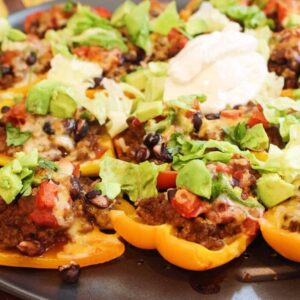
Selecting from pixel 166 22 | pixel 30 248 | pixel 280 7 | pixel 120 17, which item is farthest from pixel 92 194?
pixel 280 7

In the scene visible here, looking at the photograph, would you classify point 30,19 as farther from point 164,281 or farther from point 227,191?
point 164,281

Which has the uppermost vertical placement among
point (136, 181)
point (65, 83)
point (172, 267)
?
point (65, 83)

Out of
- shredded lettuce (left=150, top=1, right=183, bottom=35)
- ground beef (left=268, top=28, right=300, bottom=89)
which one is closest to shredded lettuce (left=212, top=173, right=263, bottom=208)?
ground beef (left=268, top=28, right=300, bottom=89)

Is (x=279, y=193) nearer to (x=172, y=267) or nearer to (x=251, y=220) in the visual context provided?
(x=251, y=220)

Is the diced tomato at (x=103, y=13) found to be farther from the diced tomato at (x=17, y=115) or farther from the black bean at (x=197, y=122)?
the black bean at (x=197, y=122)

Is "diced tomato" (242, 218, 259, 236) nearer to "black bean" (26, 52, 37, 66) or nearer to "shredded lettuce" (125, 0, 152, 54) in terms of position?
"shredded lettuce" (125, 0, 152, 54)

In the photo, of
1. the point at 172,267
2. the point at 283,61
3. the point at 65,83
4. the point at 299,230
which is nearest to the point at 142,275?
the point at 172,267
